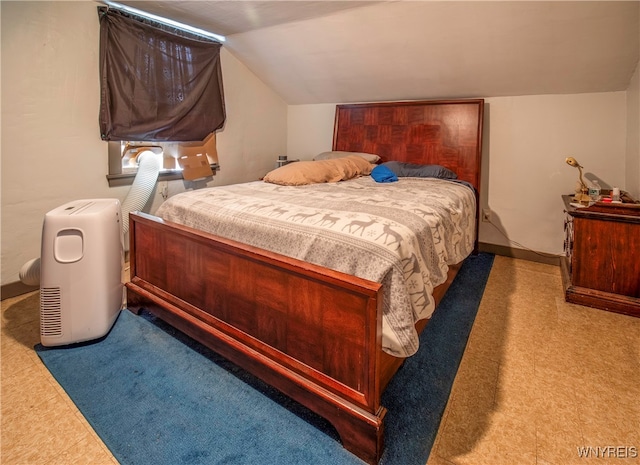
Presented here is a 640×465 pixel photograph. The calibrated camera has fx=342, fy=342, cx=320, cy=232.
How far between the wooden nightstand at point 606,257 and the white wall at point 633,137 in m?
0.23

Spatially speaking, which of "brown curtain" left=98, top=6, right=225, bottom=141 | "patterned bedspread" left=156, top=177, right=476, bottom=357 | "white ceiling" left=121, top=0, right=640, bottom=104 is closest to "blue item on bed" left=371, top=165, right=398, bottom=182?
"patterned bedspread" left=156, top=177, right=476, bottom=357

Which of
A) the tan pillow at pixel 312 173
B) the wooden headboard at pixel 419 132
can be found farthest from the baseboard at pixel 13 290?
the wooden headboard at pixel 419 132

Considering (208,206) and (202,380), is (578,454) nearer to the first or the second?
(202,380)

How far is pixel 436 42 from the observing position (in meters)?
2.74

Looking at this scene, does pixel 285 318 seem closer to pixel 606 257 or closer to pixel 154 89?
pixel 606 257

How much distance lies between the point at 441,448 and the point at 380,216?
886 millimetres

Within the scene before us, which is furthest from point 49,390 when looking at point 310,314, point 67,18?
point 67,18

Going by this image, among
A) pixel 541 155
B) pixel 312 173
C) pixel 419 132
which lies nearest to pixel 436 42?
pixel 419 132

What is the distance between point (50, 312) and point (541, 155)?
3682 mm

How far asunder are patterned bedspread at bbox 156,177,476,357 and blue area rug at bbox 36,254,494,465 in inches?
15.5

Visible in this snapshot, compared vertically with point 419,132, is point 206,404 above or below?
below

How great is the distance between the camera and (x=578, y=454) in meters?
1.20

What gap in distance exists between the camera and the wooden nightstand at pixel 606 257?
2.12m

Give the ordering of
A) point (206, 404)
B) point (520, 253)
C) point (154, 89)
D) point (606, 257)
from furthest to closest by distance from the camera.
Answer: point (520, 253) < point (154, 89) < point (606, 257) < point (206, 404)
